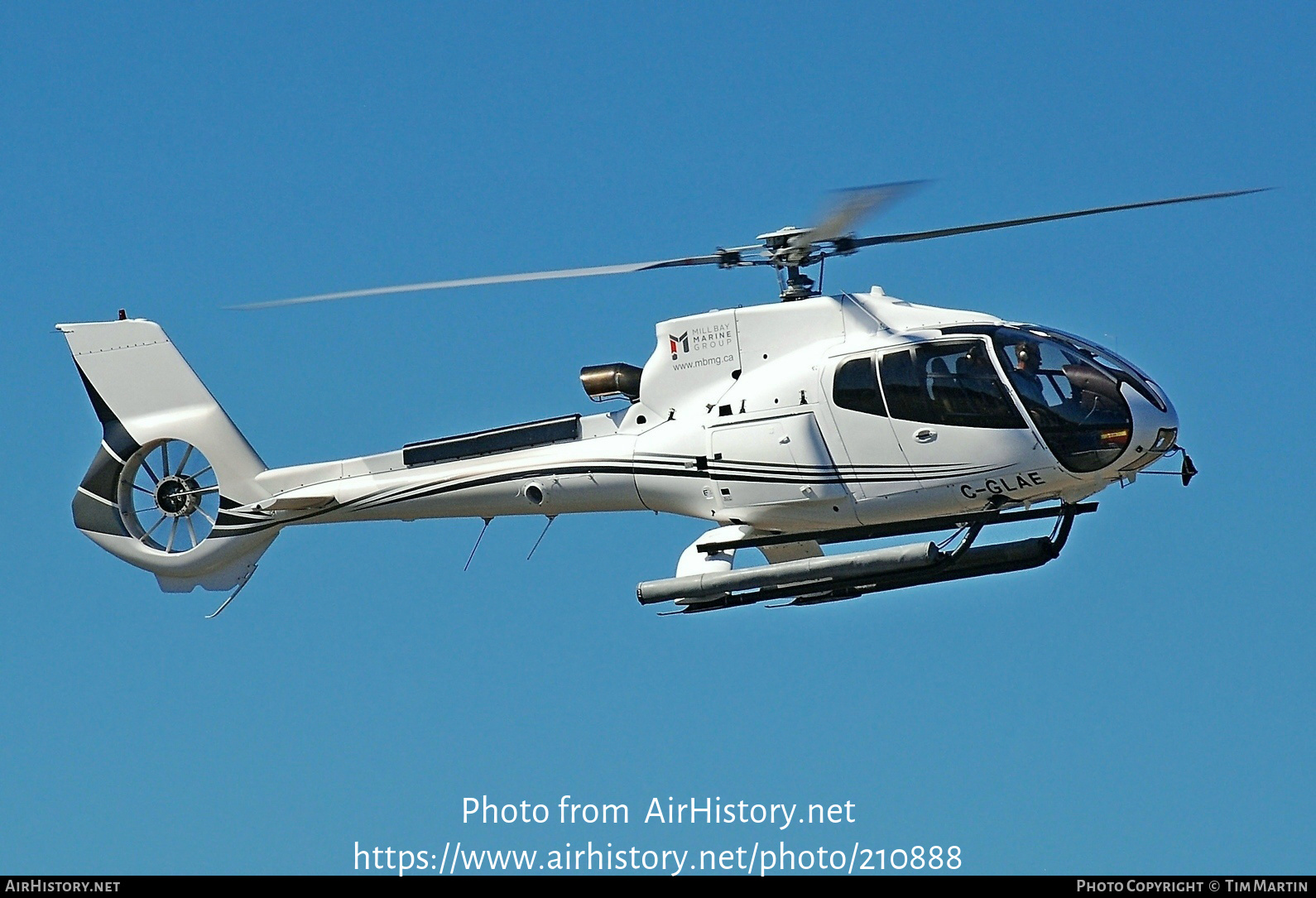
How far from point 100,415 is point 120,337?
39.6 inches

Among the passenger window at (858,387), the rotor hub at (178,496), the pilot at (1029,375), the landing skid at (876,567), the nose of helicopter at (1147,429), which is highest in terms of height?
the rotor hub at (178,496)

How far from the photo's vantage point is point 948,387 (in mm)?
18297

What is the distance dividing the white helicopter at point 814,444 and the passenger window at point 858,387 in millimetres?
19

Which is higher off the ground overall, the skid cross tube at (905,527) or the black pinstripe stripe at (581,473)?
the black pinstripe stripe at (581,473)

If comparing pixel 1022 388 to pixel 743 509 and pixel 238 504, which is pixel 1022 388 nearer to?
pixel 743 509

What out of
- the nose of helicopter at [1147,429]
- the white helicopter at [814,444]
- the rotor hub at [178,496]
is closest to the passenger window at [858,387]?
the white helicopter at [814,444]

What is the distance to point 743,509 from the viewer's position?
19500 millimetres

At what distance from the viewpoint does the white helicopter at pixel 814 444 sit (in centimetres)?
1792

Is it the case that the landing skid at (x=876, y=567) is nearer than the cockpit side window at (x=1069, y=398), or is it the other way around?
the cockpit side window at (x=1069, y=398)

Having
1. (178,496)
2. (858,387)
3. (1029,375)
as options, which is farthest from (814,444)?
(178,496)

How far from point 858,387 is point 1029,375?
1758 mm

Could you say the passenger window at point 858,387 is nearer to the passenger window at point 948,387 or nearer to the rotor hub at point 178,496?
the passenger window at point 948,387

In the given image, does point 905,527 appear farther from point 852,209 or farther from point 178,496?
point 178,496
